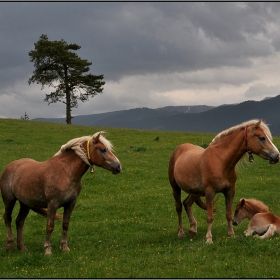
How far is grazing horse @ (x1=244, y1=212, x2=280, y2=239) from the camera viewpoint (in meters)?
10.4

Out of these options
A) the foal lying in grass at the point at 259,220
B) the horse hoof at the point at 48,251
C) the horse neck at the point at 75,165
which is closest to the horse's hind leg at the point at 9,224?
the horse hoof at the point at 48,251

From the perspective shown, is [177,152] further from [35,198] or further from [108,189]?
[108,189]

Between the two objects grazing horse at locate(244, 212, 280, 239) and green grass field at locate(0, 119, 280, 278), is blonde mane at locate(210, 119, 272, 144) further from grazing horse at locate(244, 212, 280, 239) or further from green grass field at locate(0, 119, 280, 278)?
green grass field at locate(0, 119, 280, 278)

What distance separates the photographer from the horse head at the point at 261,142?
31.7 feet

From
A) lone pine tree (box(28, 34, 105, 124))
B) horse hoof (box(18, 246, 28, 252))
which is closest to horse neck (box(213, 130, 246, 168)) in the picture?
horse hoof (box(18, 246, 28, 252))

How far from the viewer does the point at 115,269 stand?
28.0 ft

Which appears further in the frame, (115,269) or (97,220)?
(97,220)

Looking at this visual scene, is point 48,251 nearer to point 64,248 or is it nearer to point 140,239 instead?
point 64,248

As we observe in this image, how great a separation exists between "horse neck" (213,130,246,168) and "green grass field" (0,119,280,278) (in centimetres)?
194

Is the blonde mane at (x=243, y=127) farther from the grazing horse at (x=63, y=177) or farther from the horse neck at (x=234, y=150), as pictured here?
the grazing horse at (x=63, y=177)

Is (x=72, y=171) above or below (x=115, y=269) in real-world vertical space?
above

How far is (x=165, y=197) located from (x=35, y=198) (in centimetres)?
777

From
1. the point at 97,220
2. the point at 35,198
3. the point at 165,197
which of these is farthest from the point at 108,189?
the point at 35,198

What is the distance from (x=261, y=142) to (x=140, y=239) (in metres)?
4.35
